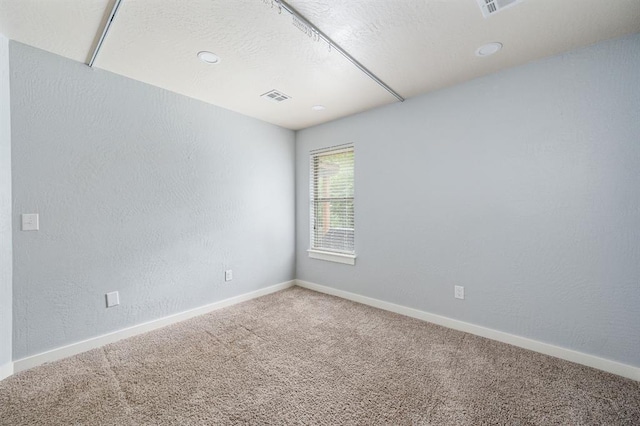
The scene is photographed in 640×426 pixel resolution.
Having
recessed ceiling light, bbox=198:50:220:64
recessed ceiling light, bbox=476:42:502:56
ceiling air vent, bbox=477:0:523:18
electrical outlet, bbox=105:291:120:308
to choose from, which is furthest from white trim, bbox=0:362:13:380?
recessed ceiling light, bbox=476:42:502:56

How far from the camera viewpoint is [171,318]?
2871mm

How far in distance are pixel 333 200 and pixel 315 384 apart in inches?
96.1

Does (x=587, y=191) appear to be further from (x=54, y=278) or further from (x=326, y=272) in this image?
(x=54, y=278)

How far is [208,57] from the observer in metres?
2.20

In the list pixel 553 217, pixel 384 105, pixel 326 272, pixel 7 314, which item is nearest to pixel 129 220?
pixel 7 314

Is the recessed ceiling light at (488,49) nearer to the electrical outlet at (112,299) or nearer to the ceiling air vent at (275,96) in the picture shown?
the ceiling air vent at (275,96)

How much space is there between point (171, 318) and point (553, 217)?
149 inches

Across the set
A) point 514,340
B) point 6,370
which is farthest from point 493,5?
point 6,370

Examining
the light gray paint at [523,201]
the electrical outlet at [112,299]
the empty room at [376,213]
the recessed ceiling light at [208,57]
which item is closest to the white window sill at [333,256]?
the light gray paint at [523,201]

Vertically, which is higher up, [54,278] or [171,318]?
[54,278]

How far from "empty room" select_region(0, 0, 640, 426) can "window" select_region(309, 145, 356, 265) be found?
496 millimetres

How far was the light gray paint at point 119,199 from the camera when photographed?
2.09 meters

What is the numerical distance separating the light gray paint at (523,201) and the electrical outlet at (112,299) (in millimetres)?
2715

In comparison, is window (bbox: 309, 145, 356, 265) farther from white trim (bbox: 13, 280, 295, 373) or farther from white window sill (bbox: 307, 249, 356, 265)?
white trim (bbox: 13, 280, 295, 373)
